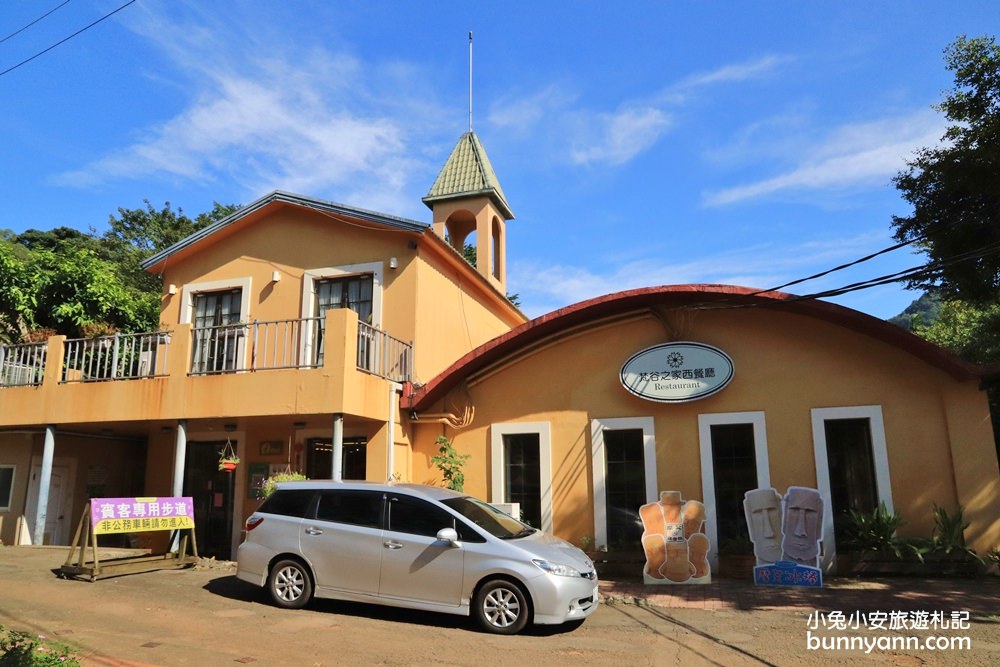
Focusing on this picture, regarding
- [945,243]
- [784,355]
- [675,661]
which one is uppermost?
[945,243]

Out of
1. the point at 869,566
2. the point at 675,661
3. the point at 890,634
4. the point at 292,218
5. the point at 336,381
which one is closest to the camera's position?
the point at 675,661

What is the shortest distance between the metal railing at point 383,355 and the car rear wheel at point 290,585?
3990 mm

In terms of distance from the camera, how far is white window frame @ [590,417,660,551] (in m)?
12.0

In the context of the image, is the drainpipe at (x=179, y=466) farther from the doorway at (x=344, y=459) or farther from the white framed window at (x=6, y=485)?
the white framed window at (x=6, y=485)

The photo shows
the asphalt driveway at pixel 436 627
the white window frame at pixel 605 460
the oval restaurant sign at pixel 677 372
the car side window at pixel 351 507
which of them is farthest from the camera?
the white window frame at pixel 605 460

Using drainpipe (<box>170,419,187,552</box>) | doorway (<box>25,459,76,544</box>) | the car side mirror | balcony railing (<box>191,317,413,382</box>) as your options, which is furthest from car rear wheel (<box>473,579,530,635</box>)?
doorway (<box>25,459,76,544</box>)

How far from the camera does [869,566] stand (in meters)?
10.6

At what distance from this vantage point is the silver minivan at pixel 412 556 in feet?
24.6

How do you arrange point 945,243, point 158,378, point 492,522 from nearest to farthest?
point 492,522
point 158,378
point 945,243

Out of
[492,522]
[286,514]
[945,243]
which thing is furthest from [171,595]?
[945,243]

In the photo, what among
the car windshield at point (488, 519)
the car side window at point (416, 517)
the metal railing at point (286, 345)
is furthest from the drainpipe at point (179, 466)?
the car windshield at point (488, 519)

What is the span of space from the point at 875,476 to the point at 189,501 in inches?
440

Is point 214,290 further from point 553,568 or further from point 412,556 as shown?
point 553,568

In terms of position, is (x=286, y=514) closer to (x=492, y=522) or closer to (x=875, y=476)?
(x=492, y=522)
